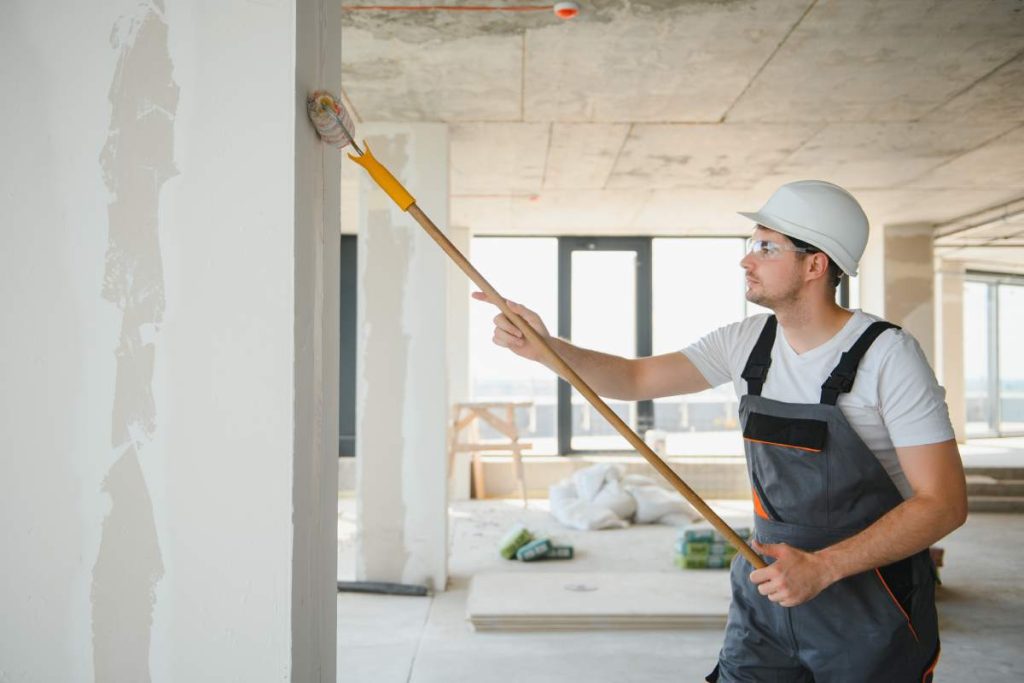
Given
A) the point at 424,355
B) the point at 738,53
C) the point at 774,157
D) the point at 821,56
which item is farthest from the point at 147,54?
the point at 774,157

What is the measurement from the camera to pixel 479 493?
812 centimetres

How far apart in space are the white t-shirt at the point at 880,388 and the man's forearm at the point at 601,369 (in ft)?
0.95

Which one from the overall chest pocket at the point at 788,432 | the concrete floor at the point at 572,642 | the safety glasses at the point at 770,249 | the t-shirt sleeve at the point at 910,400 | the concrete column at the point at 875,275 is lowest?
the concrete floor at the point at 572,642

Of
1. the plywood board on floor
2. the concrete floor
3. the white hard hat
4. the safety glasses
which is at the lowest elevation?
the concrete floor

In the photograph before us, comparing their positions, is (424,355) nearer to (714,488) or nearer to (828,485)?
(828,485)

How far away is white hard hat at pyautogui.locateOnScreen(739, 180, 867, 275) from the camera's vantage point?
71.6 inches

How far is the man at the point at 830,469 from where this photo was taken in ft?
5.15

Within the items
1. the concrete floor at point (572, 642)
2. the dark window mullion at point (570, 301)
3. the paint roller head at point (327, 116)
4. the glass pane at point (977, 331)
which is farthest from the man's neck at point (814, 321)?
the glass pane at point (977, 331)

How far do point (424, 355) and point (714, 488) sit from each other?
4.45 meters

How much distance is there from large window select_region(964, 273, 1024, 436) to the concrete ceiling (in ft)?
17.0

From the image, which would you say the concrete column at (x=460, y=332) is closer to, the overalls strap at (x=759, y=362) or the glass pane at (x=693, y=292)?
the glass pane at (x=693, y=292)

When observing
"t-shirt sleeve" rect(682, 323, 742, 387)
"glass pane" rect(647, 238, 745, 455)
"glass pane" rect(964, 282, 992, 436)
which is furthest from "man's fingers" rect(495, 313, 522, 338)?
"glass pane" rect(964, 282, 992, 436)

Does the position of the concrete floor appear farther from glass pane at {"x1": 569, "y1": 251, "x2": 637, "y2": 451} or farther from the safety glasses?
glass pane at {"x1": 569, "y1": 251, "x2": 637, "y2": 451}

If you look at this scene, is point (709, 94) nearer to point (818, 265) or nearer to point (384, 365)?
point (384, 365)
